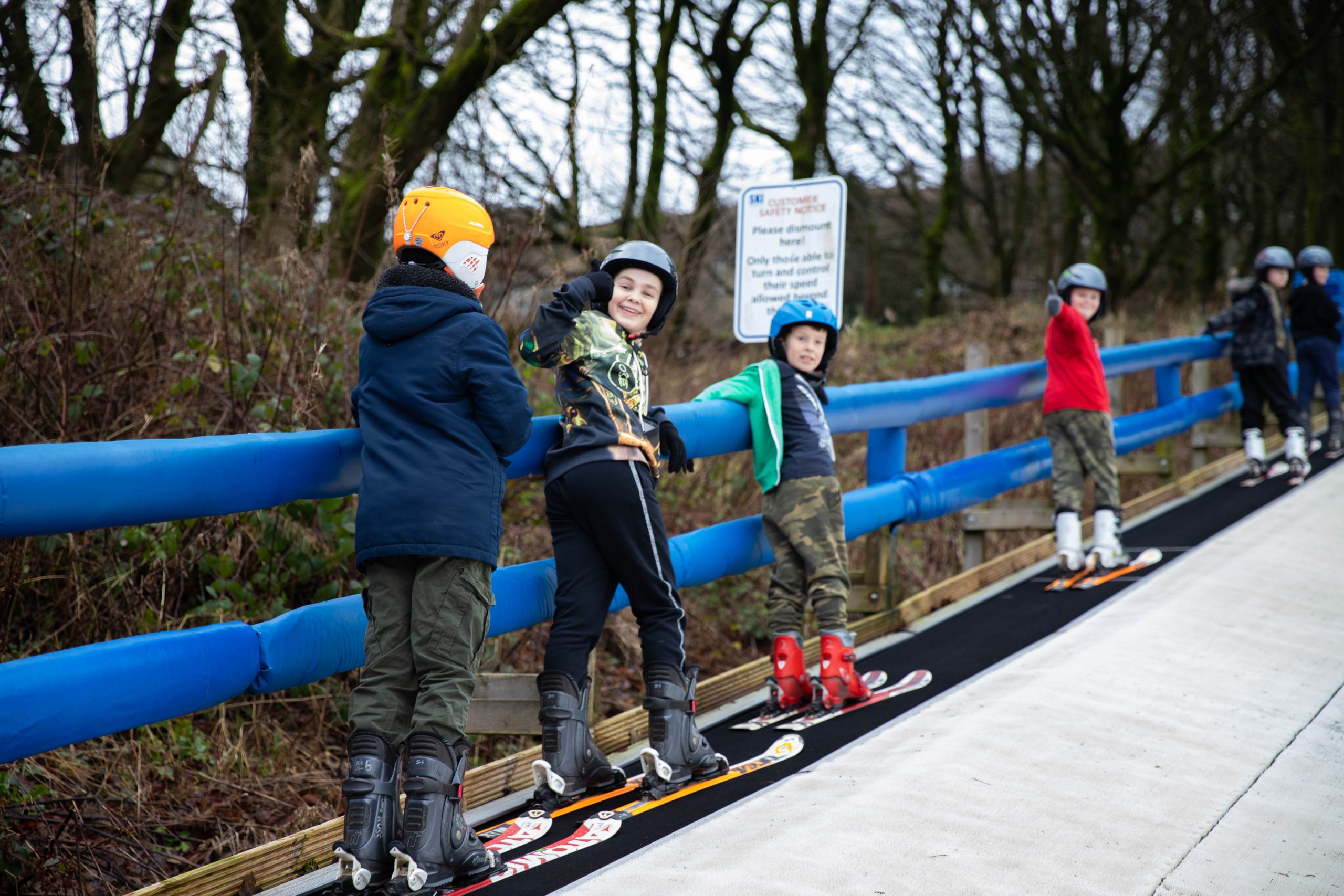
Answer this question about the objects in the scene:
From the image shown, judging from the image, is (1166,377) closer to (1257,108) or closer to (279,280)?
(279,280)

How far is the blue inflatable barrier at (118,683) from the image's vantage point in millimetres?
2412

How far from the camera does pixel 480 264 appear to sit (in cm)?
320

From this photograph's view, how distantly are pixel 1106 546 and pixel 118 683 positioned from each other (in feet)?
16.9

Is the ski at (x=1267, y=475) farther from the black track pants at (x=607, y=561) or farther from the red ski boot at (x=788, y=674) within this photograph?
→ the black track pants at (x=607, y=561)

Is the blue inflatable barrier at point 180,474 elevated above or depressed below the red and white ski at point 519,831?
above

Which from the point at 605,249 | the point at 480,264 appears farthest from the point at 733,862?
the point at 605,249

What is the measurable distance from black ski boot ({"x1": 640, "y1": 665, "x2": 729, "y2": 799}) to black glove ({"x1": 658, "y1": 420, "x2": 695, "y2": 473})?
2.18 feet

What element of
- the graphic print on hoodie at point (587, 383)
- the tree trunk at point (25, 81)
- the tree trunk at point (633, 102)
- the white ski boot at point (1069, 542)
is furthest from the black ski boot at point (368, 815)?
the tree trunk at point (633, 102)

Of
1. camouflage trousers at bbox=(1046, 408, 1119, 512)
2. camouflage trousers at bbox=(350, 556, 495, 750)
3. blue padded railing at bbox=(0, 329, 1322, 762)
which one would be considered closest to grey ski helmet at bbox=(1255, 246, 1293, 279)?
camouflage trousers at bbox=(1046, 408, 1119, 512)

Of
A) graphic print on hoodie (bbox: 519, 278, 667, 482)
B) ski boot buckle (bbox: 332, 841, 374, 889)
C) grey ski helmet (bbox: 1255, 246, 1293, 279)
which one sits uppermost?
grey ski helmet (bbox: 1255, 246, 1293, 279)

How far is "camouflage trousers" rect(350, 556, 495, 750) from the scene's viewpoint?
9.55 ft

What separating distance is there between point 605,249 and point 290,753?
367cm

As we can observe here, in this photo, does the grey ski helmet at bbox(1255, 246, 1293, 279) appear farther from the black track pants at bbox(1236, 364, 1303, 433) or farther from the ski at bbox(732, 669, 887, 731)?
the ski at bbox(732, 669, 887, 731)

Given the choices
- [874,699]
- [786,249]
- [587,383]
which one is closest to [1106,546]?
[786,249]
